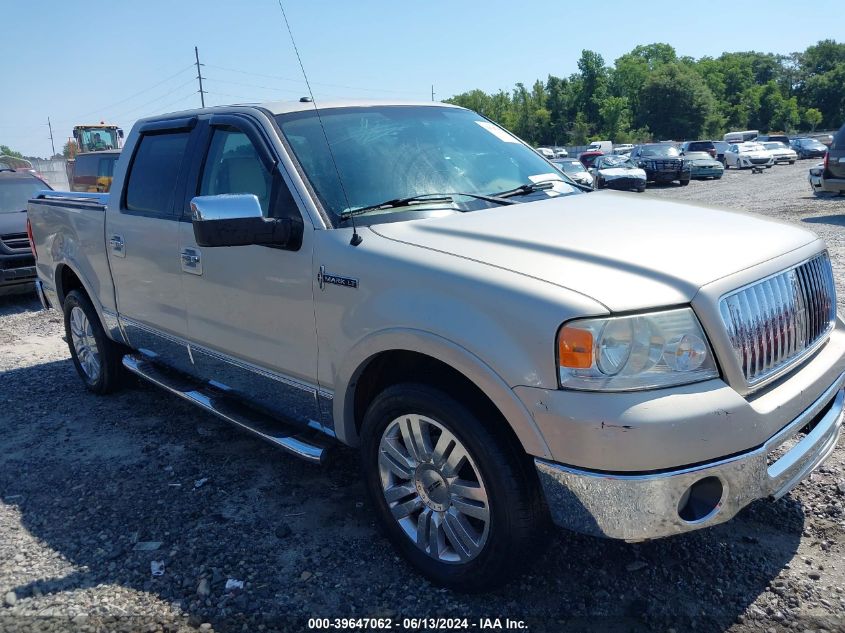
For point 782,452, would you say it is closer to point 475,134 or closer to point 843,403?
point 843,403

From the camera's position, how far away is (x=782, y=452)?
2.49m

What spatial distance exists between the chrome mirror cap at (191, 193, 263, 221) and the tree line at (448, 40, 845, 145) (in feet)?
294

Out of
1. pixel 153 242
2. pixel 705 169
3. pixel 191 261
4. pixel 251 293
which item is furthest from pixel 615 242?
pixel 705 169

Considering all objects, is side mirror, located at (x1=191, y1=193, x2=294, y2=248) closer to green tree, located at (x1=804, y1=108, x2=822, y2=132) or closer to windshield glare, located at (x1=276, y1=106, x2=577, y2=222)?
windshield glare, located at (x1=276, y1=106, x2=577, y2=222)

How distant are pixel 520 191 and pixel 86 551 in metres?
2.71

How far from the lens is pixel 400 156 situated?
3.45 meters

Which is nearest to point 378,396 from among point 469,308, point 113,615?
point 469,308

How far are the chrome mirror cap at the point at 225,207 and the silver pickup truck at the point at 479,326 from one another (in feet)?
0.04

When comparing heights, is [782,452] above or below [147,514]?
above

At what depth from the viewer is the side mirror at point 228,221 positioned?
9.30 feet

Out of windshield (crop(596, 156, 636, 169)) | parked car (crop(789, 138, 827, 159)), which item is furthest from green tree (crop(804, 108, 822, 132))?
windshield (crop(596, 156, 636, 169))

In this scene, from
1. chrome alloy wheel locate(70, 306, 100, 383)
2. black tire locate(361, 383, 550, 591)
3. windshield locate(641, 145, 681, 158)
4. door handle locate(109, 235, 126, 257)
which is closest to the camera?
black tire locate(361, 383, 550, 591)

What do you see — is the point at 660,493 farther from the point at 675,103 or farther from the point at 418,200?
the point at 675,103

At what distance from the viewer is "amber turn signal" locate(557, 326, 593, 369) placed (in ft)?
7.22
